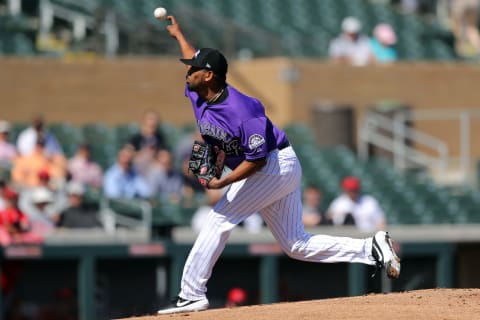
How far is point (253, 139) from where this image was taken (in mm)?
7043

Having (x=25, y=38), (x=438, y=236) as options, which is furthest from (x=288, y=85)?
(x=438, y=236)

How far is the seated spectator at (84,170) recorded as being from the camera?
494 inches

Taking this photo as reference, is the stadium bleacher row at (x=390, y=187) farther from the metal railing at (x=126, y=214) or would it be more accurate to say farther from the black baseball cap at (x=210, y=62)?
the black baseball cap at (x=210, y=62)

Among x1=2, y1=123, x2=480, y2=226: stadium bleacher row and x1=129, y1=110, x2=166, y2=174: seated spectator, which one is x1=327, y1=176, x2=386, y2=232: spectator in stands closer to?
x1=2, y1=123, x2=480, y2=226: stadium bleacher row

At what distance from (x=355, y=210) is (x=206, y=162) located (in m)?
5.52

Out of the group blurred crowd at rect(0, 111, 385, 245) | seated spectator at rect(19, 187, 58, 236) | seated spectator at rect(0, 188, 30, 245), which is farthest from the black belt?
seated spectator at rect(19, 187, 58, 236)

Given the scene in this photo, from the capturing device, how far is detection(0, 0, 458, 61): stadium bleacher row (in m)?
16.0

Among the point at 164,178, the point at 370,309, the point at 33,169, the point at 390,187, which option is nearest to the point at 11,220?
the point at 33,169

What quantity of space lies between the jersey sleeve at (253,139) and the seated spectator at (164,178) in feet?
18.6

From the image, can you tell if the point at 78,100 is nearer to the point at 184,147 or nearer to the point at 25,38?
the point at 25,38

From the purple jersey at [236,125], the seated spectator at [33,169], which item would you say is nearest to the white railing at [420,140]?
the seated spectator at [33,169]

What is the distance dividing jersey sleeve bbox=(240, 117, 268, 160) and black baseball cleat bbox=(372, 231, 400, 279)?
99 cm

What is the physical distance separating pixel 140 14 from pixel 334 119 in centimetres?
296

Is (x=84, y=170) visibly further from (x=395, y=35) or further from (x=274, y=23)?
(x=395, y=35)
